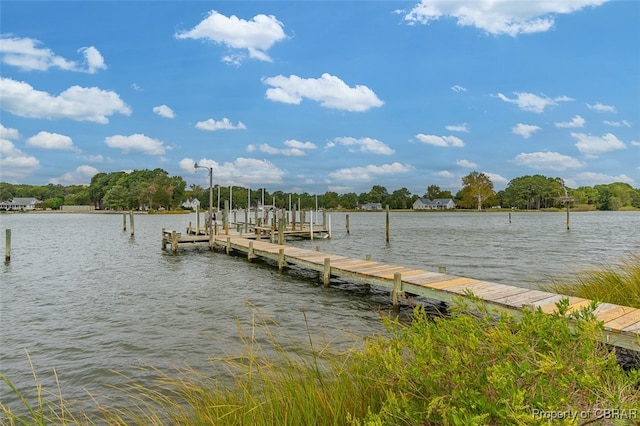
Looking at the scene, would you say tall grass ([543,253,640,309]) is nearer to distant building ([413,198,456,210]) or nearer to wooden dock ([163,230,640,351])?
wooden dock ([163,230,640,351])

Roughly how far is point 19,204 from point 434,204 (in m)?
150

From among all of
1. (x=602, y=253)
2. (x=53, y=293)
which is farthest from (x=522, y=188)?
(x=53, y=293)

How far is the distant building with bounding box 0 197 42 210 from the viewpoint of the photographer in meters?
142

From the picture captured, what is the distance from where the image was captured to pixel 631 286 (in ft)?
27.2

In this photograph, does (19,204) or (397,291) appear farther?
(19,204)

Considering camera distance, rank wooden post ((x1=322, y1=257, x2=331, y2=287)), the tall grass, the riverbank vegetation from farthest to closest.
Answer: wooden post ((x1=322, y1=257, x2=331, y2=287))
the tall grass
the riverbank vegetation

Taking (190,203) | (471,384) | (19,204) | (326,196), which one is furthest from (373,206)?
(471,384)

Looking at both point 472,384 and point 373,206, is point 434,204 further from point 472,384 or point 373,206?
point 472,384

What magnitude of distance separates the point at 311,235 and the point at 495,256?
588 inches

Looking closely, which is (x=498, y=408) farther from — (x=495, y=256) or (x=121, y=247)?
(x=121, y=247)

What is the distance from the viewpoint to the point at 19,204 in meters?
145

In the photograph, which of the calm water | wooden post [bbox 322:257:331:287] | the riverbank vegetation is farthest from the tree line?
the riverbank vegetation

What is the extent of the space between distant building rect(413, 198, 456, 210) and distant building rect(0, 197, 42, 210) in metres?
141

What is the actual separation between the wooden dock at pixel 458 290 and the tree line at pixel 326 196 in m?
95.8
